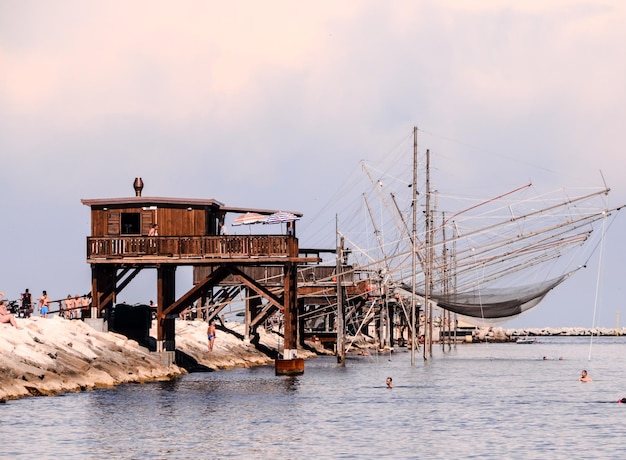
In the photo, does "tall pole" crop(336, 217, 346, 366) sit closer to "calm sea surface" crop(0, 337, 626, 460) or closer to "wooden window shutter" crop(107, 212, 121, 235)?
"calm sea surface" crop(0, 337, 626, 460)

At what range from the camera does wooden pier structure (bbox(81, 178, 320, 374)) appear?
6562cm

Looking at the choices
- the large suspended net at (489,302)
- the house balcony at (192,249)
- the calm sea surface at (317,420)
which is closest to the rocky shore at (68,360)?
the calm sea surface at (317,420)

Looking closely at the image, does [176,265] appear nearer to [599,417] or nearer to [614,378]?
[599,417]

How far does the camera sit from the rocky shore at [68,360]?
50.5 metres

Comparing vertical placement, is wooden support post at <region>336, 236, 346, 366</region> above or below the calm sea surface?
above

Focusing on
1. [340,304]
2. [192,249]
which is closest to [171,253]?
[192,249]

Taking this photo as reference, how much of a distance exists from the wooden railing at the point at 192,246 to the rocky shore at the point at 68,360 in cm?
449

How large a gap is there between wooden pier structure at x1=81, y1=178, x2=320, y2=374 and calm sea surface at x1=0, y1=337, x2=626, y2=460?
4.00 meters

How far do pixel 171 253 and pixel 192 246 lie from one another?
1.24 m

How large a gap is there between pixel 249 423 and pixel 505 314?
159 ft

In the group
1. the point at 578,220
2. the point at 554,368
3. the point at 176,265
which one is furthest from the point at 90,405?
the point at 554,368

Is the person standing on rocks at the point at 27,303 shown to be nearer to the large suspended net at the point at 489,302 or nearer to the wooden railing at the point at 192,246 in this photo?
the wooden railing at the point at 192,246

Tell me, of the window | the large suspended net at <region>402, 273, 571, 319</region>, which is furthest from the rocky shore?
the large suspended net at <region>402, 273, 571, 319</region>

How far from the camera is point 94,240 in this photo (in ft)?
221
